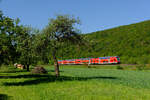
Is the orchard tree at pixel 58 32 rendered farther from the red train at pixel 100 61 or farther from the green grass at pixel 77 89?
the red train at pixel 100 61

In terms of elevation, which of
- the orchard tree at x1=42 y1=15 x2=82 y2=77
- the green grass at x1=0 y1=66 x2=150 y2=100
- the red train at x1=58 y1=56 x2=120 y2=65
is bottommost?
the green grass at x1=0 y1=66 x2=150 y2=100

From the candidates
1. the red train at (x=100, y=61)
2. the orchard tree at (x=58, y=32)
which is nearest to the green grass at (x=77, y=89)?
the orchard tree at (x=58, y=32)

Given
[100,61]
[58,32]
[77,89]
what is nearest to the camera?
[77,89]

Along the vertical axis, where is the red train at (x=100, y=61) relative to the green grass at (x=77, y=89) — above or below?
above

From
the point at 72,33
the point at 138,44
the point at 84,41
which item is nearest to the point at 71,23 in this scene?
the point at 72,33

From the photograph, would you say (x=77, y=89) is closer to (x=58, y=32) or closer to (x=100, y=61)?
(x=58, y=32)

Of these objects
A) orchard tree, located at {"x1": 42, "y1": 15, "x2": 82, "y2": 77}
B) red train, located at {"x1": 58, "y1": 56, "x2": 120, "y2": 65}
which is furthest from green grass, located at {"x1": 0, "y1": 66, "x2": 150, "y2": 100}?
red train, located at {"x1": 58, "y1": 56, "x2": 120, "y2": 65}

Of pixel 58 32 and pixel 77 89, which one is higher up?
pixel 58 32

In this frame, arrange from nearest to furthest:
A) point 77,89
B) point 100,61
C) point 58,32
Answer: point 77,89 → point 58,32 → point 100,61

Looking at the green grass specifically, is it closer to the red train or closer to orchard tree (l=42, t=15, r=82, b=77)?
orchard tree (l=42, t=15, r=82, b=77)

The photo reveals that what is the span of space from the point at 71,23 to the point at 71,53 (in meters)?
77.3

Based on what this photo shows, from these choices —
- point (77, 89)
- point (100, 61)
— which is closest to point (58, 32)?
point (77, 89)

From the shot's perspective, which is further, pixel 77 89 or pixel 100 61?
pixel 100 61

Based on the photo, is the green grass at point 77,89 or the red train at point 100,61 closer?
the green grass at point 77,89
